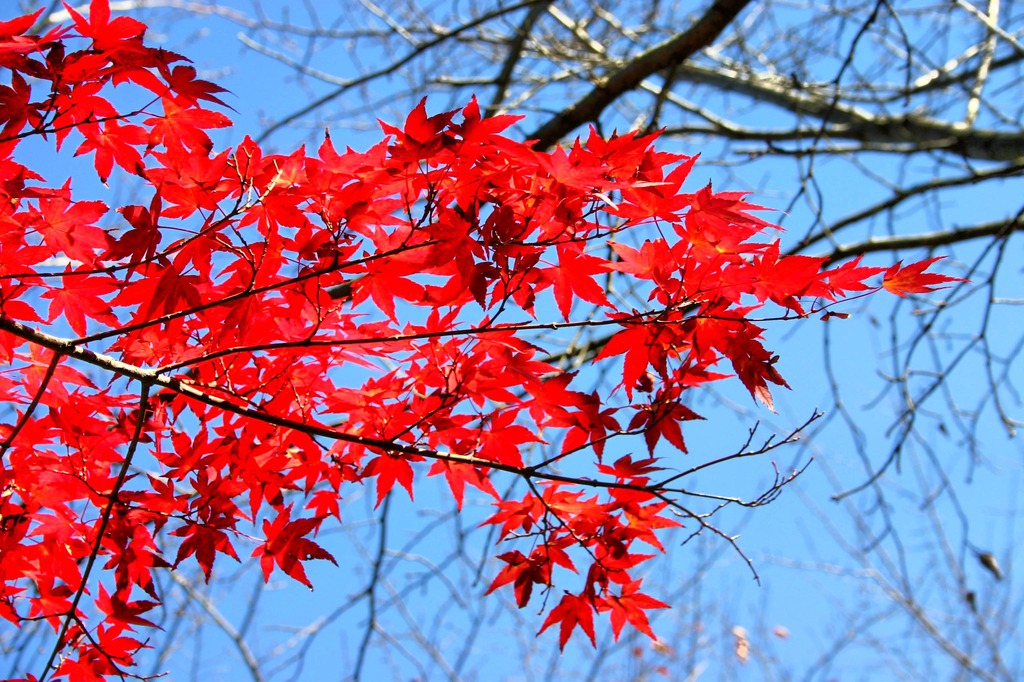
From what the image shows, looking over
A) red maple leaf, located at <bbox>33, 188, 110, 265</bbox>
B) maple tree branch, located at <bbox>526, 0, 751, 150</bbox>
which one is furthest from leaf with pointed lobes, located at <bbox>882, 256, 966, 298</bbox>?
maple tree branch, located at <bbox>526, 0, 751, 150</bbox>

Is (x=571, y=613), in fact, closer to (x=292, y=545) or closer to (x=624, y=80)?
(x=292, y=545)

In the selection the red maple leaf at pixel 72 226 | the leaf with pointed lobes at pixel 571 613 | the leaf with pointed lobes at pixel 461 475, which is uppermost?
the red maple leaf at pixel 72 226

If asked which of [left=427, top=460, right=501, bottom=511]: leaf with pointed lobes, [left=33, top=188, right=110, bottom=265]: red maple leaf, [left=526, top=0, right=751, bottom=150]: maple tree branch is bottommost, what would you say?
[left=427, top=460, right=501, bottom=511]: leaf with pointed lobes

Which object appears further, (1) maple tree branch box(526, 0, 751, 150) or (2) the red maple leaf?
(1) maple tree branch box(526, 0, 751, 150)

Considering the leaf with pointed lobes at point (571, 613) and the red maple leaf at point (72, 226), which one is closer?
the red maple leaf at point (72, 226)

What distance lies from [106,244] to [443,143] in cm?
48

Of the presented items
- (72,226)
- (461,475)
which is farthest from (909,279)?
(72,226)

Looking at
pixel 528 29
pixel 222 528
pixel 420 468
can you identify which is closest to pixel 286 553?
pixel 222 528

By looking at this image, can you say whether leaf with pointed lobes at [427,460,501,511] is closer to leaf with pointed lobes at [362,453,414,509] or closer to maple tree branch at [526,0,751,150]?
leaf with pointed lobes at [362,453,414,509]

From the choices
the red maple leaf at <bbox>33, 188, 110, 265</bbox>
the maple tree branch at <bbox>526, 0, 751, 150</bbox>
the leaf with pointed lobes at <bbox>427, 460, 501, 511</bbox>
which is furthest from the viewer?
the maple tree branch at <bbox>526, 0, 751, 150</bbox>

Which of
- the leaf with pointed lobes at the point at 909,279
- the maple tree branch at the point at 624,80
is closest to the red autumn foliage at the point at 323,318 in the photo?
the leaf with pointed lobes at the point at 909,279

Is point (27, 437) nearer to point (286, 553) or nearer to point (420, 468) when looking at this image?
point (286, 553)

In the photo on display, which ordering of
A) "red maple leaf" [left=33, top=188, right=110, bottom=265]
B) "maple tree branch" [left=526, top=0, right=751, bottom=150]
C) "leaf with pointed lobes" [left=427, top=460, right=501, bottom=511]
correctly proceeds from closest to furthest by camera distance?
"red maple leaf" [left=33, top=188, right=110, bottom=265], "leaf with pointed lobes" [left=427, top=460, right=501, bottom=511], "maple tree branch" [left=526, top=0, right=751, bottom=150]

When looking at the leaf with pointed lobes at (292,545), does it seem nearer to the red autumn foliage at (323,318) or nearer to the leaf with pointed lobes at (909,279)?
the red autumn foliage at (323,318)
